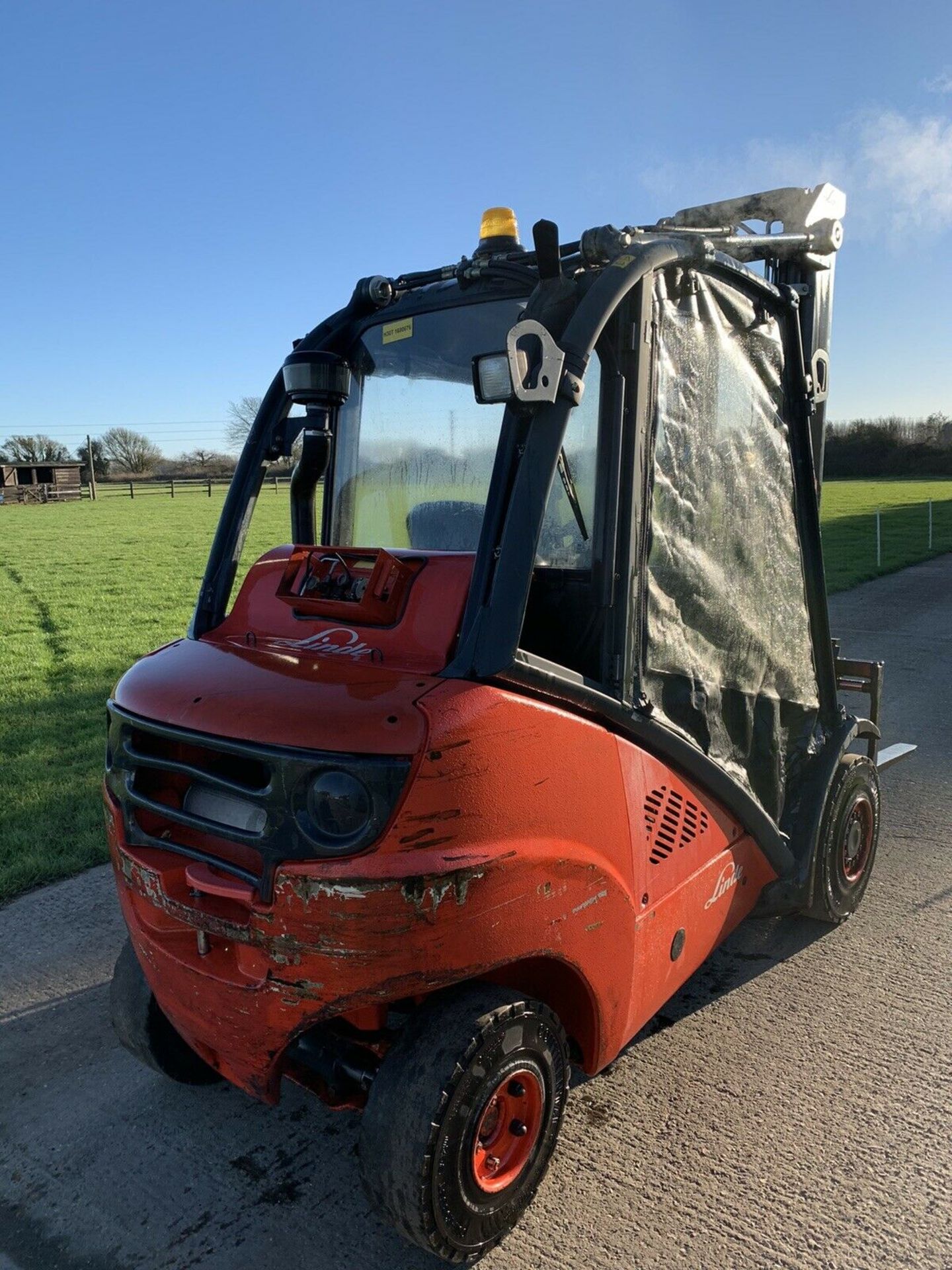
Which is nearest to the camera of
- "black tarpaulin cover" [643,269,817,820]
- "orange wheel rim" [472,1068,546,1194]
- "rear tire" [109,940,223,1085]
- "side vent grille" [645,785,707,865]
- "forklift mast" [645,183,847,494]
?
"orange wheel rim" [472,1068,546,1194]

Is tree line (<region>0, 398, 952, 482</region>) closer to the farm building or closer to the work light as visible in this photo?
the farm building

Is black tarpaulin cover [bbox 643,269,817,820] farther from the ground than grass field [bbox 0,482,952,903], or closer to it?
farther from the ground

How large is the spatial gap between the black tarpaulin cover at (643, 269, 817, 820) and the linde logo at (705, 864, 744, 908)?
0.98 feet

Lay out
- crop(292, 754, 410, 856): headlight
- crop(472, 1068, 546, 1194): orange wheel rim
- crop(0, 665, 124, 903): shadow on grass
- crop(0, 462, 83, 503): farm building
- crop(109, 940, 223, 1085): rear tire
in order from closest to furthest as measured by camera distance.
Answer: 1. crop(292, 754, 410, 856): headlight
2. crop(472, 1068, 546, 1194): orange wheel rim
3. crop(109, 940, 223, 1085): rear tire
4. crop(0, 665, 124, 903): shadow on grass
5. crop(0, 462, 83, 503): farm building

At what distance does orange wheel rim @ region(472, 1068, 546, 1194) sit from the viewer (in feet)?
8.29

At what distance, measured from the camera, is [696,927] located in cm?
317

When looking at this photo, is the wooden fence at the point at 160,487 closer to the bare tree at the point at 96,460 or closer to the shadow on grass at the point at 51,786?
the bare tree at the point at 96,460

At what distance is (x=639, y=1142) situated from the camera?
292cm

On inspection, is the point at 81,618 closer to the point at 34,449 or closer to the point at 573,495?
the point at 573,495

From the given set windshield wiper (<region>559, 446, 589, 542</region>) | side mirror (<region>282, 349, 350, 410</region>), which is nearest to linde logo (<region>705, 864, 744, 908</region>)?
windshield wiper (<region>559, 446, 589, 542</region>)

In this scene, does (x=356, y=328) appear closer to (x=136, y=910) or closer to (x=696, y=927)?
(x=136, y=910)

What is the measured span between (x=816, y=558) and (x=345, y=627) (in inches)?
83.9

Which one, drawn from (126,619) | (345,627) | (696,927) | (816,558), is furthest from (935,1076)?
(126,619)

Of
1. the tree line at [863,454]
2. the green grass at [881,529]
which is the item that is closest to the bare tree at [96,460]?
the tree line at [863,454]
